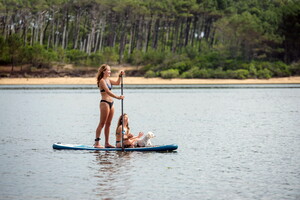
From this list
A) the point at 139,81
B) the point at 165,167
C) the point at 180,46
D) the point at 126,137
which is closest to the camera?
the point at 165,167

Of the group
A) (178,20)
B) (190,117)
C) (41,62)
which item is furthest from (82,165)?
(178,20)

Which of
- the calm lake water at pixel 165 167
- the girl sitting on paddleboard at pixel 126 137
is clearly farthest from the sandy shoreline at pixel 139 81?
the girl sitting on paddleboard at pixel 126 137

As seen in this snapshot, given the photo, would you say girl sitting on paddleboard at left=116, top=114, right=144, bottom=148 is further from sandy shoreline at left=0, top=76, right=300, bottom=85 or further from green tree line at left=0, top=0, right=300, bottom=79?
sandy shoreline at left=0, top=76, right=300, bottom=85

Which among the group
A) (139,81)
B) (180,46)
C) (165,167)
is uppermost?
(180,46)

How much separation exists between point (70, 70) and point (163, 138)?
6314 centimetres

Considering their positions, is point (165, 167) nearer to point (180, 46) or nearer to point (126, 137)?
point (126, 137)

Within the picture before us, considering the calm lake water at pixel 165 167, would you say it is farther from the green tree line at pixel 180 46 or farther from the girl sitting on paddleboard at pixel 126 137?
the green tree line at pixel 180 46

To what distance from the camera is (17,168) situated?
42.8 ft

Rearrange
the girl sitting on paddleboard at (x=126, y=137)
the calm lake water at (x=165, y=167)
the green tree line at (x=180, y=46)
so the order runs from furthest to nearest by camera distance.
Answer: the green tree line at (x=180, y=46)
the girl sitting on paddleboard at (x=126, y=137)
the calm lake water at (x=165, y=167)

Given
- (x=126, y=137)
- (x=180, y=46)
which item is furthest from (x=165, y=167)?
(x=180, y=46)

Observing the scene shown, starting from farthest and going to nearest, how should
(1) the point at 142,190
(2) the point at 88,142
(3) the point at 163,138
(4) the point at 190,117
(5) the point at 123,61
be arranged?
(5) the point at 123,61 → (4) the point at 190,117 → (3) the point at 163,138 → (2) the point at 88,142 → (1) the point at 142,190

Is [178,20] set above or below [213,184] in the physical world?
above

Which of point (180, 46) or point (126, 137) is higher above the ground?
point (180, 46)

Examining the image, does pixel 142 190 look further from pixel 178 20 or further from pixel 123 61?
pixel 178 20
